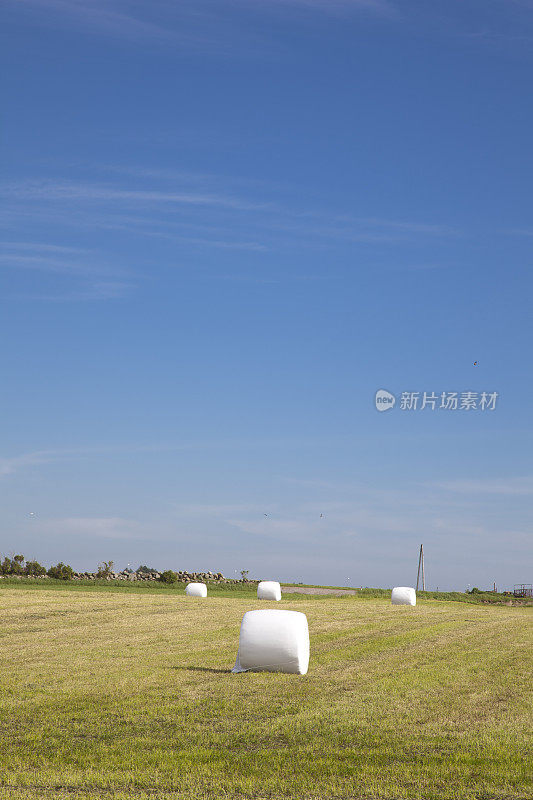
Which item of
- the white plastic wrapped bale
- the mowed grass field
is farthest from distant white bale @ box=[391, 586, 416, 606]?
the white plastic wrapped bale

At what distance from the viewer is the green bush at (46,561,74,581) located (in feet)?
204

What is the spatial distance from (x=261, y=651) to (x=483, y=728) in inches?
258

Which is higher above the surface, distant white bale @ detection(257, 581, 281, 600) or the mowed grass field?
distant white bale @ detection(257, 581, 281, 600)

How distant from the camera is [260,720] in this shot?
14125 millimetres

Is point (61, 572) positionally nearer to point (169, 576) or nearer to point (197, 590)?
point (169, 576)

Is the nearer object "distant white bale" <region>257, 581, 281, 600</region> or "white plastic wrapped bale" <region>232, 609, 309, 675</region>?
"white plastic wrapped bale" <region>232, 609, 309, 675</region>

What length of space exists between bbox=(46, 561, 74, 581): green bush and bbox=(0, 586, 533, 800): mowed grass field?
121 ft

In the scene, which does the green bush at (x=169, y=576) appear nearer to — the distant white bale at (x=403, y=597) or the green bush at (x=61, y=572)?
the green bush at (x=61, y=572)

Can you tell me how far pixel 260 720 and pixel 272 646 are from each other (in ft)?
16.3

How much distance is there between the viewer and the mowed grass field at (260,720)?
10.9 meters

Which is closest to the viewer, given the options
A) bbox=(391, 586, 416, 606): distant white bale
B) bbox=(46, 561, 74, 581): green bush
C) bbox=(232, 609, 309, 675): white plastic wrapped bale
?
bbox=(232, 609, 309, 675): white plastic wrapped bale

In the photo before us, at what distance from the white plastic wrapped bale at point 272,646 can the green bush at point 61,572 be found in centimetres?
4562

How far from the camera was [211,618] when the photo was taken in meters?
33.8

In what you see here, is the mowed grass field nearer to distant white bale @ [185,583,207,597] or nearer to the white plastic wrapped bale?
the white plastic wrapped bale
